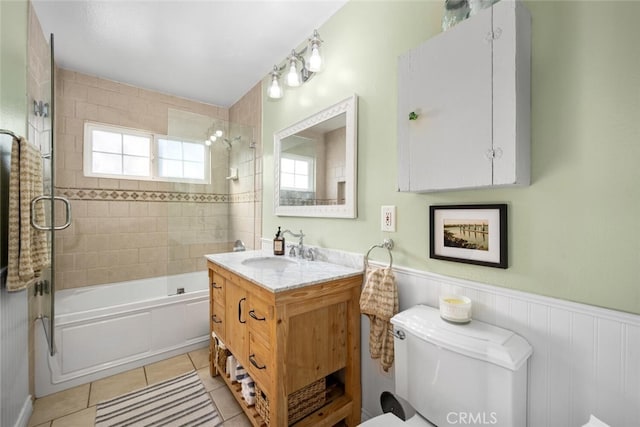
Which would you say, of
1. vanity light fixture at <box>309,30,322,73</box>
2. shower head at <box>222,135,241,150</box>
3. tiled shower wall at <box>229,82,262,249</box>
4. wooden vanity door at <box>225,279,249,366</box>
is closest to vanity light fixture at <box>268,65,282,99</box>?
vanity light fixture at <box>309,30,322,73</box>

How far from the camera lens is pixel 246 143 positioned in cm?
267

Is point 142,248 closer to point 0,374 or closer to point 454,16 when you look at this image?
point 0,374

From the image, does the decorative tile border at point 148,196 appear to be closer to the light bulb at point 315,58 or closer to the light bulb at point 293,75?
the light bulb at point 293,75

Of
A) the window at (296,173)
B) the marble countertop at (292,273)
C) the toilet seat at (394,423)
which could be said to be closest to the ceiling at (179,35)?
the window at (296,173)

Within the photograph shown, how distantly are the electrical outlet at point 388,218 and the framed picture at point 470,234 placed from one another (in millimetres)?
205

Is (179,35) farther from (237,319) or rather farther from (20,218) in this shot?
(237,319)

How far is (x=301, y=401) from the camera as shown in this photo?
1355 mm

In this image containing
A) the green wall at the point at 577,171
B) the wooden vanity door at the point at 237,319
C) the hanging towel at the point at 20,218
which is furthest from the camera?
the wooden vanity door at the point at 237,319

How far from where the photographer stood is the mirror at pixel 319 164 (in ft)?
5.13

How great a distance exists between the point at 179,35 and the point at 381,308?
224 cm

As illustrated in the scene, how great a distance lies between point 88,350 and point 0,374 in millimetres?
752

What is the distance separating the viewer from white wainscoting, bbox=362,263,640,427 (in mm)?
767

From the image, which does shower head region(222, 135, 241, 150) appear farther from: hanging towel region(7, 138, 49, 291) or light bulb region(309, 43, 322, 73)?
hanging towel region(7, 138, 49, 291)

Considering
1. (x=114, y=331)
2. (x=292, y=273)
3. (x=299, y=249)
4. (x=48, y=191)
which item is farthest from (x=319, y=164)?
(x=114, y=331)
